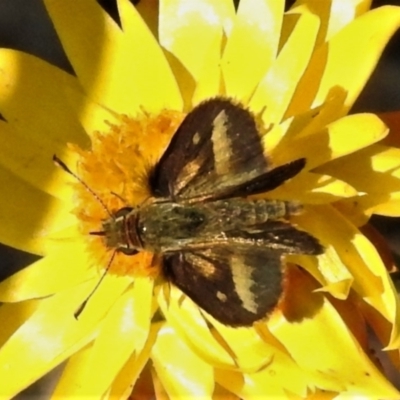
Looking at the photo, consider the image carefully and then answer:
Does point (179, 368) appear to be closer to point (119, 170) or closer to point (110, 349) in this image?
point (110, 349)

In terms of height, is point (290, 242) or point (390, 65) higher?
point (390, 65)

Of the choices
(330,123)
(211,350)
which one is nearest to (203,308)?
(211,350)

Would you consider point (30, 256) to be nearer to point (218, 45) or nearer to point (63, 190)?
point (63, 190)

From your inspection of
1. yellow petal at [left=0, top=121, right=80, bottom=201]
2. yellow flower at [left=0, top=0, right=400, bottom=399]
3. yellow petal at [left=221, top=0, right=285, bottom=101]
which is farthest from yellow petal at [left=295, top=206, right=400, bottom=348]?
yellow petal at [left=0, top=121, right=80, bottom=201]

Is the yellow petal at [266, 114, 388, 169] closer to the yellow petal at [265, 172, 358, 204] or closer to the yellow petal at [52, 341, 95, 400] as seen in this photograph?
the yellow petal at [265, 172, 358, 204]

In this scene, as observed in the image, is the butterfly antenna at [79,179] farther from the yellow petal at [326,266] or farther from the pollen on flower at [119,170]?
the yellow petal at [326,266]

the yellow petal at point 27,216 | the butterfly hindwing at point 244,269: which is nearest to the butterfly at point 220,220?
the butterfly hindwing at point 244,269
